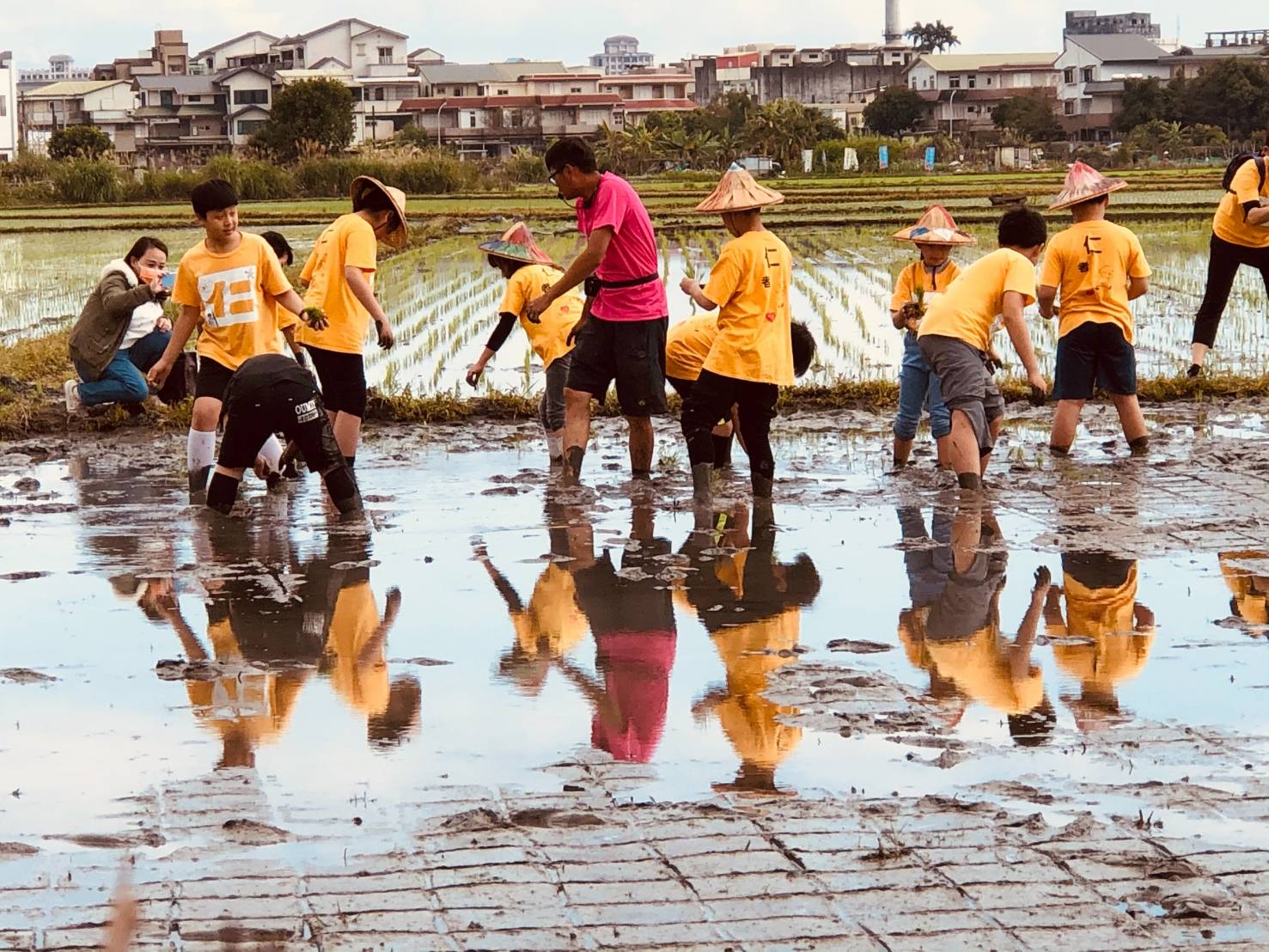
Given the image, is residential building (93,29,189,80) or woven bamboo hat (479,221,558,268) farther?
residential building (93,29,189,80)

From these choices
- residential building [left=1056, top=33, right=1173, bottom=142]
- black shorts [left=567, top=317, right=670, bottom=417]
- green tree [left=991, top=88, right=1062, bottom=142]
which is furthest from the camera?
residential building [left=1056, top=33, right=1173, bottom=142]

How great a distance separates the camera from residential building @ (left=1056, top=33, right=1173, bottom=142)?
75.7 metres

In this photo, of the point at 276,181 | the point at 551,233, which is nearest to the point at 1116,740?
the point at 551,233

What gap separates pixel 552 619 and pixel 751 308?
2.08 metres

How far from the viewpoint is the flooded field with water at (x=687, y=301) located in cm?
1134

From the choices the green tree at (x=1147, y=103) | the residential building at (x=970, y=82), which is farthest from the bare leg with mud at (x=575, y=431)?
the residential building at (x=970, y=82)

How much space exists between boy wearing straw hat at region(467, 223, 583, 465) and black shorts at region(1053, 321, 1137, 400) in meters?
2.32

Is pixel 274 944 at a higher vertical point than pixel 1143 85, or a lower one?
lower

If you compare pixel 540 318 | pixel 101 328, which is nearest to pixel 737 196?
pixel 540 318

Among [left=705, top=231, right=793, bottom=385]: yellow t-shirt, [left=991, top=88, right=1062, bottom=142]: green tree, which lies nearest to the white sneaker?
[left=705, top=231, right=793, bottom=385]: yellow t-shirt

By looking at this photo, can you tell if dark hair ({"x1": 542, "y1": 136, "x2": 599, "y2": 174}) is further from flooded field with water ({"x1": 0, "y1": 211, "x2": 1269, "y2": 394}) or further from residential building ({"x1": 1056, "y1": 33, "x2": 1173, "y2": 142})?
residential building ({"x1": 1056, "y1": 33, "x2": 1173, "y2": 142})

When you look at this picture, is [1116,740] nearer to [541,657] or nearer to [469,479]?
[541,657]

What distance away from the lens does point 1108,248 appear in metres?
7.98

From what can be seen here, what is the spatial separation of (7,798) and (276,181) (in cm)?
3501
